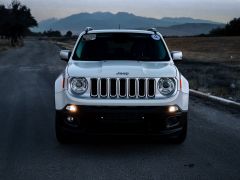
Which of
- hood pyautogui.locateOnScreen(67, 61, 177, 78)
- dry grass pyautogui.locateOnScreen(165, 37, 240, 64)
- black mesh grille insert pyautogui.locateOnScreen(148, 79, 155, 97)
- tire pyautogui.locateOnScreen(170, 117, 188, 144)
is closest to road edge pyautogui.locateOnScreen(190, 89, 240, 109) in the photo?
tire pyautogui.locateOnScreen(170, 117, 188, 144)

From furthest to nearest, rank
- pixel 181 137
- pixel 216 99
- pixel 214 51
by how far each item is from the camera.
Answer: pixel 214 51 < pixel 216 99 < pixel 181 137

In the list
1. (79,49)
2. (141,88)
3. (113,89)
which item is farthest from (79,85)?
(79,49)

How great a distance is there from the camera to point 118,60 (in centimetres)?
746

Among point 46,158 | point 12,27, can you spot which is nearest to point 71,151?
point 46,158

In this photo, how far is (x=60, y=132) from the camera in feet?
22.1

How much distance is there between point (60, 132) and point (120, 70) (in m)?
1.22

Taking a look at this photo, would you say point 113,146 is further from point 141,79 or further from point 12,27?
point 12,27

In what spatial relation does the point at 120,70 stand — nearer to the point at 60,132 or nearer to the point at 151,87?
the point at 151,87

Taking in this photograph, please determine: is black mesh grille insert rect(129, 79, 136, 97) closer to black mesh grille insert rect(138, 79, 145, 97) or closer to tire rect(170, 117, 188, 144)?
black mesh grille insert rect(138, 79, 145, 97)

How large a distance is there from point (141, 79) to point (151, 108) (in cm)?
43

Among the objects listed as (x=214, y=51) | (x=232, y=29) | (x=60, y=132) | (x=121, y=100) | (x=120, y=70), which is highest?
(x=120, y=70)

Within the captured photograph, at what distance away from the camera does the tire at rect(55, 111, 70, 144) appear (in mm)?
6617

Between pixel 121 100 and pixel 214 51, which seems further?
pixel 214 51

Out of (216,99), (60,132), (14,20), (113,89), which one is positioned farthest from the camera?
(14,20)
